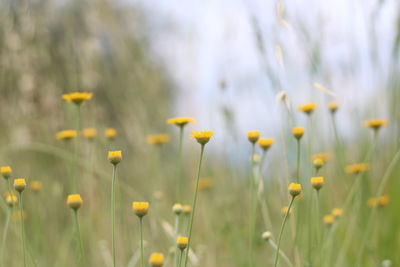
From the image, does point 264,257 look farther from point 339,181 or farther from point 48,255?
point 48,255

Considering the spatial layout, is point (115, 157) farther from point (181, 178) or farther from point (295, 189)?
point (181, 178)

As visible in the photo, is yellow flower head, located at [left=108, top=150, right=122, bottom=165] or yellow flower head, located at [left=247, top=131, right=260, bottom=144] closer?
yellow flower head, located at [left=108, top=150, right=122, bottom=165]

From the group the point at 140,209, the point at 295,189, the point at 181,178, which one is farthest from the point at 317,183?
the point at 181,178

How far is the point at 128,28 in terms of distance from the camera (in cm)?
293

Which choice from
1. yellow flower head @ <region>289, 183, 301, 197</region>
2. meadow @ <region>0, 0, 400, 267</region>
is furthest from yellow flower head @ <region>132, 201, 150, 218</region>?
yellow flower head @ <region>289, 183, 301, 197</region>

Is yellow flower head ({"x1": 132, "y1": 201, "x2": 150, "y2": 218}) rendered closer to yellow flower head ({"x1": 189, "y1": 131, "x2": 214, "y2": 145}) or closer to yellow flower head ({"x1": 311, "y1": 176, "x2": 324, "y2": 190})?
yellow flower head ({"x1": 189, "y1": 131, "x2": 214, "y2": 145})

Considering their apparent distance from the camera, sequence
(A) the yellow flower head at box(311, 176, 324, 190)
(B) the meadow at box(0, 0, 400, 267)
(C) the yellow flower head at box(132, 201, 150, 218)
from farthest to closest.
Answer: (B) the meadow at box(0, 0, 400, 267)
(A) the yellow flower head at box(311, 176, 324, 190)
(C) the yellow flower head at box(132, 201, 150, 218)

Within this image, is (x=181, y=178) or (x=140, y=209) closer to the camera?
(x=140, y=209)

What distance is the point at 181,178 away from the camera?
2213 millimetres

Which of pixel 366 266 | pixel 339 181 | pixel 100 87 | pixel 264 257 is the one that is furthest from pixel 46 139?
pixel 100 87

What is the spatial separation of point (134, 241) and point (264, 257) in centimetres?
58

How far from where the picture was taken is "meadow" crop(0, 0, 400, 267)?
4.67 ft

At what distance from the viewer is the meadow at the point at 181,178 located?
1.42 meters

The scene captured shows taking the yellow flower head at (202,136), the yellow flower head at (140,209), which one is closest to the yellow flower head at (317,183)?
the yellow flower head at (202,136)
